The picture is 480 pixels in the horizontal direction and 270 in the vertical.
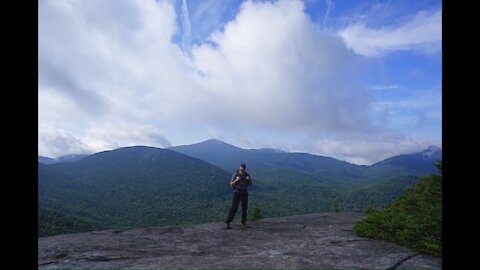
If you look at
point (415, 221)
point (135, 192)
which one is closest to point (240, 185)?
point (415, 221)

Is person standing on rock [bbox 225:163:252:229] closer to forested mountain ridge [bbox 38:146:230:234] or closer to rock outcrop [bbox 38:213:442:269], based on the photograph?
rock outcrop [bbox 38:213:442:269]

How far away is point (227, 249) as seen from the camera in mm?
11047

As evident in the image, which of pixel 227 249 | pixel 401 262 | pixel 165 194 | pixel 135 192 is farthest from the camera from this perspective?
pixel 135 192

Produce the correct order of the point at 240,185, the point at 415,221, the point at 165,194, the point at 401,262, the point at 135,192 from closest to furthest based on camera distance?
the point at 401,262 → the point at 415,221 → the point at 240,185 → the point at 165,194 → the point at 135,192

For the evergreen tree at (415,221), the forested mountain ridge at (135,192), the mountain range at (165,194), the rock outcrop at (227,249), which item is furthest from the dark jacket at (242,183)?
the forested mountain ridge at (135,192)

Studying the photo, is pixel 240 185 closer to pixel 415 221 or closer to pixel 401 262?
pixel 415 221

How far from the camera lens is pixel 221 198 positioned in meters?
124

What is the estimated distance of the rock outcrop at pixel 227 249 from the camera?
8969 mm

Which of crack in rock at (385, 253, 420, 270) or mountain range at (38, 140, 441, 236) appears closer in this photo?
crack in rock at (385, 253, 420, 270)

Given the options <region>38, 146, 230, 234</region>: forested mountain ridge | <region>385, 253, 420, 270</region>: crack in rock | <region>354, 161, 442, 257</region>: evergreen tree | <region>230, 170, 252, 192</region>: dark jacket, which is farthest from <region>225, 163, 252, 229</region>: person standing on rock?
<region>38, 146, 230, 234</region>: forested mountain ridge

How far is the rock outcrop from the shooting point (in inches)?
353
